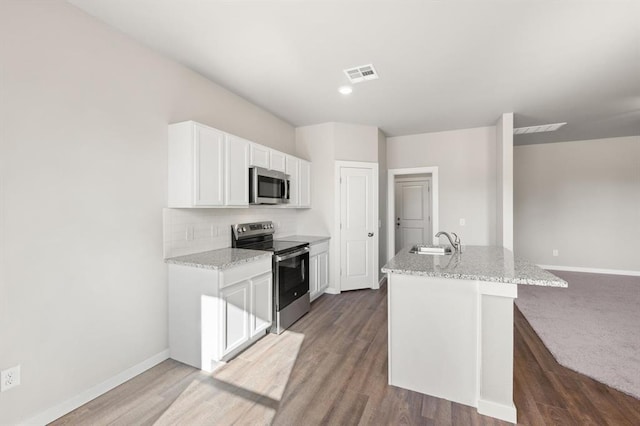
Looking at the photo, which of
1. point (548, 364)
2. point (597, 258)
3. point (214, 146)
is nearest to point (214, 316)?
point (214, 146)

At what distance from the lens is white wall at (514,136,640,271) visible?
5.71 metres

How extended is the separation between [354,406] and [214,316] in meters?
1.27

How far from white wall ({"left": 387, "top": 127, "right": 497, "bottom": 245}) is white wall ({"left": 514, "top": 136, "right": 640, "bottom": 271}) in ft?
6.72

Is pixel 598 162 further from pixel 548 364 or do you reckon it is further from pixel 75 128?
pixel 75 128

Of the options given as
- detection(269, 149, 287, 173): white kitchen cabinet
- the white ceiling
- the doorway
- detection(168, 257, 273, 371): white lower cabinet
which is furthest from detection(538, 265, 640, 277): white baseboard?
detection(168, 257, 273, 371): white lower cabinet

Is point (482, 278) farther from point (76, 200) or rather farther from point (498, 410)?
point (76, 200)

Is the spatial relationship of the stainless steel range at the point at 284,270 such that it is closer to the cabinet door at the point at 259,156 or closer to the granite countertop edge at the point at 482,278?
the cabinet door at the point at 259,156

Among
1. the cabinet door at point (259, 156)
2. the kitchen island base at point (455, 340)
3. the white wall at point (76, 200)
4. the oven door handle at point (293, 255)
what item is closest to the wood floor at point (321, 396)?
the kitchen island base at point (455, 340)

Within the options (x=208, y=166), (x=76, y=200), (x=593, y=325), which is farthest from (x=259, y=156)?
(x=593, y=325)

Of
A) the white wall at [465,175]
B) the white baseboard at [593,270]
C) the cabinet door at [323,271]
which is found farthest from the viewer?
the white baseboard at [593,270]

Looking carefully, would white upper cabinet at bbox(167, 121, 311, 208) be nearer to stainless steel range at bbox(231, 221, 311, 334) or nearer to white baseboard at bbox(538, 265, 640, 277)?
stainless steel range at bbox(231, 221, 311, 334)

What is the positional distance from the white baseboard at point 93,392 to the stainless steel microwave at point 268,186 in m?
1.74

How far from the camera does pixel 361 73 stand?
2973 mm

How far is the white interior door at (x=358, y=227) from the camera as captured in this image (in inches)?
182
